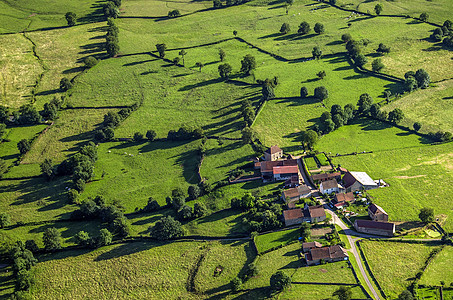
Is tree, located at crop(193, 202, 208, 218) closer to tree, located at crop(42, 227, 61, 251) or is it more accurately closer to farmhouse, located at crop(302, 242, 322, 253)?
farmhouse, located at crop(302, 242, 322, 253)

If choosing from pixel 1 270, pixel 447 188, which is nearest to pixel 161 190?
pixel 1 270

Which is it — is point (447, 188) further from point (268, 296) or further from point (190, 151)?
point (190, 151)

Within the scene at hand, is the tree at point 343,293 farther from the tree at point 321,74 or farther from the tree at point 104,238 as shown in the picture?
the tree at point 321,74

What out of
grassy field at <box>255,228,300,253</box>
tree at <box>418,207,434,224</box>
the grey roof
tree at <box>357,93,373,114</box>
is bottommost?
grassy field at <box>255,228,300,253</box>

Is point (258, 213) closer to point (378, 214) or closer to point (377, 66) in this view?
point (378, 214)

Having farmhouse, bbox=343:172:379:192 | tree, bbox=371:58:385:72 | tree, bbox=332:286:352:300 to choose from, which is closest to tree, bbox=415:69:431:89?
tree, bbox=371:58:385:72
